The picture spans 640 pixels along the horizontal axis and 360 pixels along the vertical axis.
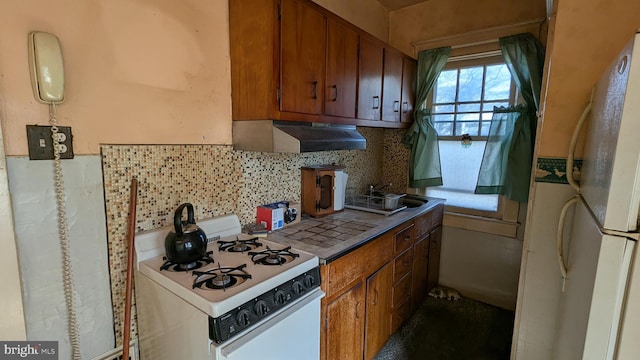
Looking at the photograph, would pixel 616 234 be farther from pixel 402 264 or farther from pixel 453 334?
pixel 453 334

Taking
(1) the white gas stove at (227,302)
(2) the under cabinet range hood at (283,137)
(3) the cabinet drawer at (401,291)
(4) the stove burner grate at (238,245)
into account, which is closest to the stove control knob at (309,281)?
(1) the white gas stove at (227,302)

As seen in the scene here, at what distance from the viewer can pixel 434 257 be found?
2.76 meters

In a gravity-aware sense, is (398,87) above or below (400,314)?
above

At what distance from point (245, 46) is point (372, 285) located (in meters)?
1.55

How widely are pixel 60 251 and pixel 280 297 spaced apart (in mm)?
858

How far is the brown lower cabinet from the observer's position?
152cm

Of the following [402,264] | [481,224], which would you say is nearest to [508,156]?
[481,224]

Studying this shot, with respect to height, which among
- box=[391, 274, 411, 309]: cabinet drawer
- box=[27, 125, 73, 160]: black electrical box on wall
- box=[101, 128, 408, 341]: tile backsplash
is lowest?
box=[391, 274, 411, 309]: cabinet drawer

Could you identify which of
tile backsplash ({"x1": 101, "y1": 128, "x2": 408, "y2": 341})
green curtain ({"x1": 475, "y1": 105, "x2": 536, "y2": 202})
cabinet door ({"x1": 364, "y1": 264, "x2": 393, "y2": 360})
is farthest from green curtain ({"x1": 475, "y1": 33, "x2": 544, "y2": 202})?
tile backsplash ({"x1": 101, "y1": 128, "x2": 408, "y2": 341})

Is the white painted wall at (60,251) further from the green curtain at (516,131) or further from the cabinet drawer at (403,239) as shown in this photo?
the green curtain at (516,131)

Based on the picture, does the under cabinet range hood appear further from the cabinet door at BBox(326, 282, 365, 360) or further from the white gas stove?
the cabinet door at BBox(326, 282, 365, 360)

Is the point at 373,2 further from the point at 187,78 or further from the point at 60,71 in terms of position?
the point at 60,71

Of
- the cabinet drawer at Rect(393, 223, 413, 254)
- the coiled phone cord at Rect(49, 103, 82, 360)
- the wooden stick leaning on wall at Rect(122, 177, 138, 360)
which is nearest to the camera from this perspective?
the coiled phone cord at Rect(49, 103, 82, 360)

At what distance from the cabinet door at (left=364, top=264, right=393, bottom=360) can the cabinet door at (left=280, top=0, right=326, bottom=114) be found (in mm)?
1104
